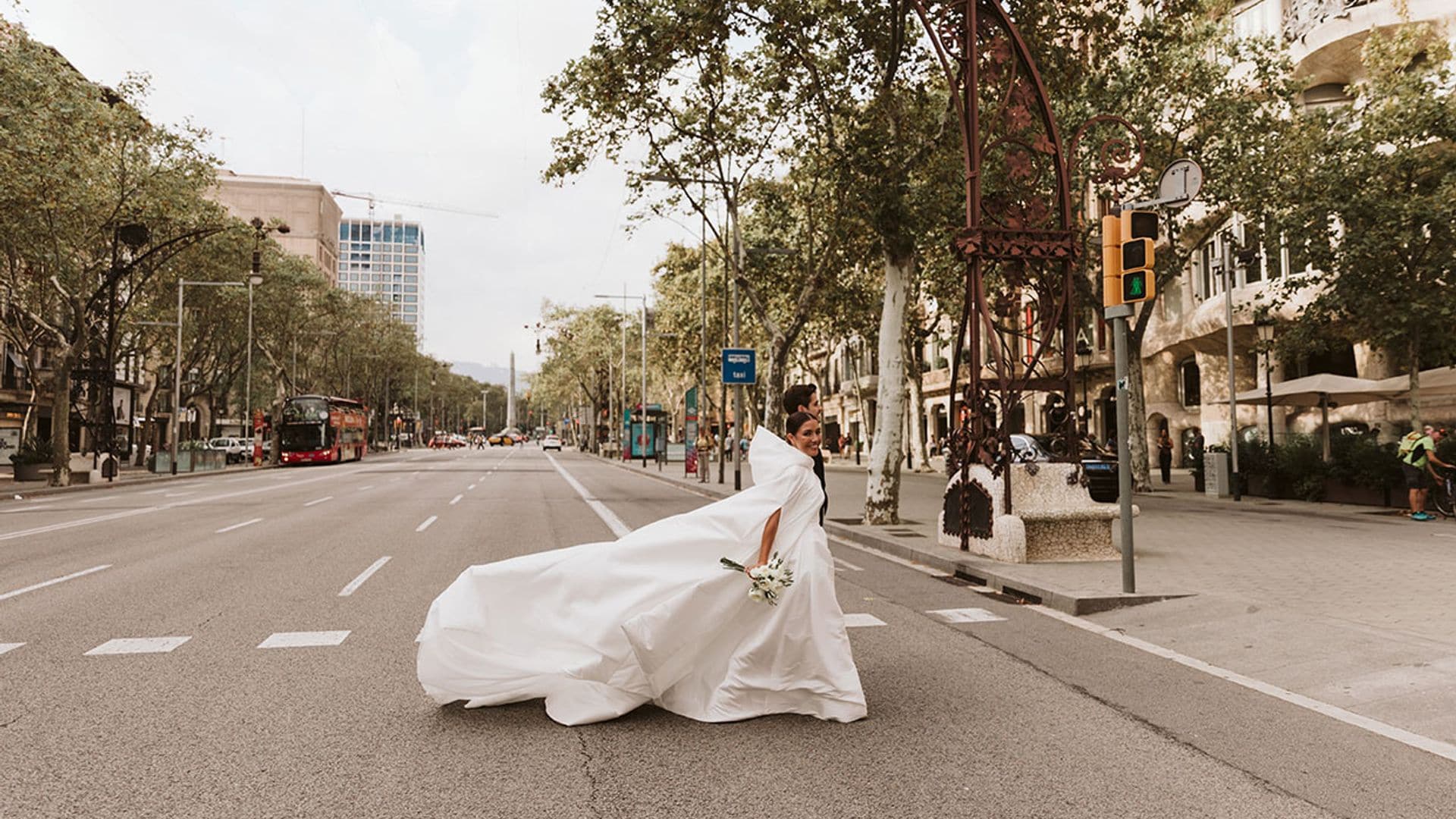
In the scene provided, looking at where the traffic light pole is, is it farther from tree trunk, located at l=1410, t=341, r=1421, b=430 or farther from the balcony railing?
the balcony railing

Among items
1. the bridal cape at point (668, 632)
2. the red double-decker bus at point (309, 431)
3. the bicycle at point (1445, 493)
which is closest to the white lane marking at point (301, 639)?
the bridal cape at point (668, 632)

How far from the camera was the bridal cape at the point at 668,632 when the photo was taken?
4.68 metres

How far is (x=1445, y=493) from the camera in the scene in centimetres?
1762

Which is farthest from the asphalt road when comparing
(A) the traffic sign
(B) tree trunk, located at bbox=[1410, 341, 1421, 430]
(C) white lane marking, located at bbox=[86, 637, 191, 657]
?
(A) the traffic sign

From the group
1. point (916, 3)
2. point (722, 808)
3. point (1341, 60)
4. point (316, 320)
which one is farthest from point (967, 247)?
point (316, 320)

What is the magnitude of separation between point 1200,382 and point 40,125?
35877 mm

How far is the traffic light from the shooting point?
8.23 m

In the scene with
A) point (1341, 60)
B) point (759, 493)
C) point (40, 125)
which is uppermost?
point (1341, 60)

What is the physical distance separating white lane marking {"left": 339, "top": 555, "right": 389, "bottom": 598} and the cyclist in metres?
17.2

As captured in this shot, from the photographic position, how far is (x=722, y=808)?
12.0 feet

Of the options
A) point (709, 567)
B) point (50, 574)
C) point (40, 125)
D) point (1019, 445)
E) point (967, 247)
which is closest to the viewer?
point (709, 567)

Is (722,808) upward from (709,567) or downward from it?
downward

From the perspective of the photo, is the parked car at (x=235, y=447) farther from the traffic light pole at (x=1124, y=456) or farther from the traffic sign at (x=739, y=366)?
the traffic light pole at (x=1124, y=456)

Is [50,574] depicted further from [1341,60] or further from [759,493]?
[1341,60]
